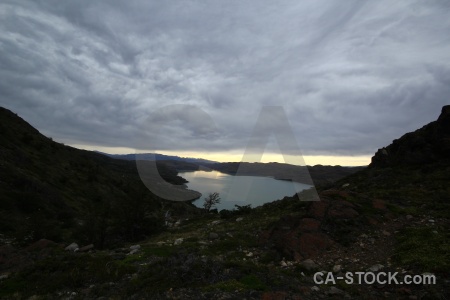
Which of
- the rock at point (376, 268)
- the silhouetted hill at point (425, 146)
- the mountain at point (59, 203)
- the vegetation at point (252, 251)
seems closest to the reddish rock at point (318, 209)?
the vegetation at point (252, 251)

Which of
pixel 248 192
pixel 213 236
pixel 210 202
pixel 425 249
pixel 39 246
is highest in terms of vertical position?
pixel 425 249

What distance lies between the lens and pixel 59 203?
1217 inches

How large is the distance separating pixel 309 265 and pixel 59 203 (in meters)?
31.3

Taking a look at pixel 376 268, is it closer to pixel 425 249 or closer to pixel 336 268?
pixel 336 268

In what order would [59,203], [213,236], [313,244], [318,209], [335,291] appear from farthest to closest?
[59,203] < [213,236] < [318,209] < [313,244] < [335,291]

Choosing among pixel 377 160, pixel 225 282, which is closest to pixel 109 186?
pixel 377 160

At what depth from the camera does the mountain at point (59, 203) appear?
62.1 feet

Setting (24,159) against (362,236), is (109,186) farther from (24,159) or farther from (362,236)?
(362,236)

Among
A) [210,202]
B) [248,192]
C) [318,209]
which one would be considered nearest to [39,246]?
[318,209]

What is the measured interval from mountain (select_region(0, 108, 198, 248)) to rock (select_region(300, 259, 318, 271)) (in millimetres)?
13401

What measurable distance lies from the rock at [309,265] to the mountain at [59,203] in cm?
1340

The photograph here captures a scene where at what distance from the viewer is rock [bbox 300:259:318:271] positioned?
9.34 metres

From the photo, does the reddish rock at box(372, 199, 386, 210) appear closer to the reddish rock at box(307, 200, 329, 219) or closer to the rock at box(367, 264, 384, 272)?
the reddish rock at box(307, 200, 329, 219)

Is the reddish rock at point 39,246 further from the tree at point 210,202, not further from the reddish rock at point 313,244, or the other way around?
the tree at point 210,202
